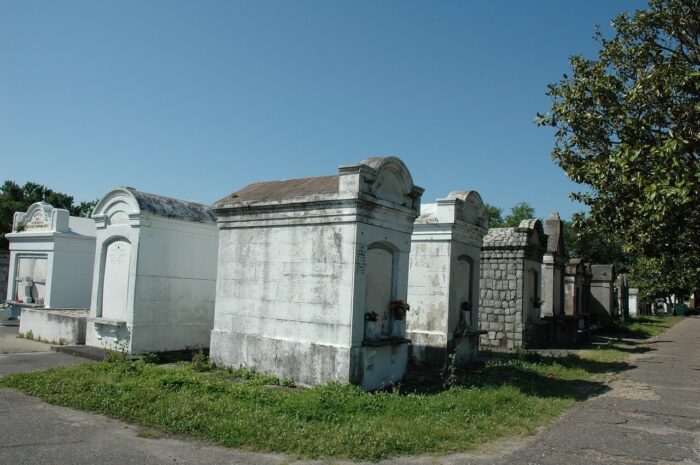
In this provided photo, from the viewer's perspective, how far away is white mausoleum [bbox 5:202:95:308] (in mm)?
16234

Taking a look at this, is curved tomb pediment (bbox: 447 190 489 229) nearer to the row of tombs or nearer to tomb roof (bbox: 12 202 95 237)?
the row of tombs

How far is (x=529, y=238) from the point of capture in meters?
16.7

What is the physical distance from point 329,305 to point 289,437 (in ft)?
9.74

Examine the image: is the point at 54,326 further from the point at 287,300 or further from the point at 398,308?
the point at 398,308

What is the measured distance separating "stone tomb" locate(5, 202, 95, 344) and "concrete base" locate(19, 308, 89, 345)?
166 centimetres

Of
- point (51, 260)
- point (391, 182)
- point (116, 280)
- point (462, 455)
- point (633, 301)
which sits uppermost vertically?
point (391, 182)

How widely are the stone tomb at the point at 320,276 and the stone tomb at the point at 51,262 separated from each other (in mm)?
8292

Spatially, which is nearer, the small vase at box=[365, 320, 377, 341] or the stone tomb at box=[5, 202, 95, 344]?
the small vase at box=[365, 320, 377, 341]

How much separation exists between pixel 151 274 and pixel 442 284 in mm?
6222

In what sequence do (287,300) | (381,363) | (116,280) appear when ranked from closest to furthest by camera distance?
(381,363) < (287,300) < (116,280)

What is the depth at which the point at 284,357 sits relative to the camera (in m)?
9.26

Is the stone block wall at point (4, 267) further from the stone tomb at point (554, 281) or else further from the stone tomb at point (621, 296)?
the stone tomb at point (621, 296)

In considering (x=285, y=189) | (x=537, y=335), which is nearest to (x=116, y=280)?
(x=285, y=189)

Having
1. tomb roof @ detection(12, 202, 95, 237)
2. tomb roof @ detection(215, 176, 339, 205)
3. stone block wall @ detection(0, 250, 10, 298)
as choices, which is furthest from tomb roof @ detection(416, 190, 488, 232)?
stone block wall @ detection(0, 250, 10, 298)
